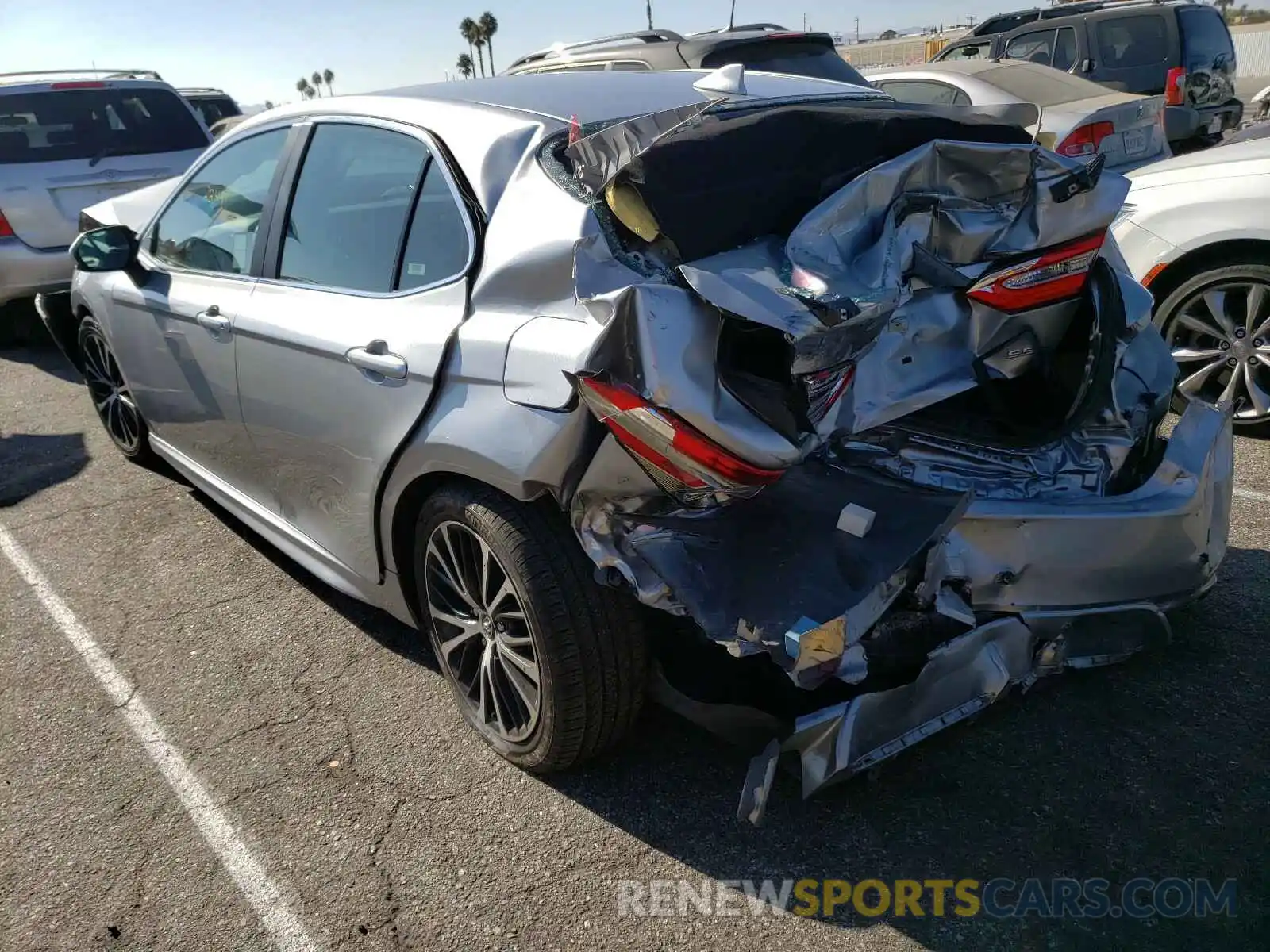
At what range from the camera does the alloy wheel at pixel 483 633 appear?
2.63 m

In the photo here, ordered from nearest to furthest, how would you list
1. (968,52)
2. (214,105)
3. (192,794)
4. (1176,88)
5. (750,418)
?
(750,418)
(192,794)
(1176,88)
(968,52)
(214,105)

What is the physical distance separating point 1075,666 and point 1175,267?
2808 mm

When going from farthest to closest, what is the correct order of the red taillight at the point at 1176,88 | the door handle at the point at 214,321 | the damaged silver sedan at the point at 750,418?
the red taillight at the point at 1176,88 → the door handle at the point at 214,321 → the damaged silver sedan at the point at 750,418

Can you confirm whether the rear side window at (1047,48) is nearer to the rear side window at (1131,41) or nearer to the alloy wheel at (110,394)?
the rear side window at (1131,41)

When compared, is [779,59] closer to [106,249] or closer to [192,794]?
[106,249]

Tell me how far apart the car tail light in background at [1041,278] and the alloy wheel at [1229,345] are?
2298 mm

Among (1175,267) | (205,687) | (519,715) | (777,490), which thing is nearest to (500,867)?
(519,715)

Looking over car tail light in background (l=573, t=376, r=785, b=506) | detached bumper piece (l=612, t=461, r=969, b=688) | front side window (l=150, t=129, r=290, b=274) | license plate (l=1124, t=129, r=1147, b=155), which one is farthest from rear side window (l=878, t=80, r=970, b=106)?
car tail light in background (l=573, t=376, r=785, b=506)

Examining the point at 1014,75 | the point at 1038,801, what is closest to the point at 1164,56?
the point at 1014,75

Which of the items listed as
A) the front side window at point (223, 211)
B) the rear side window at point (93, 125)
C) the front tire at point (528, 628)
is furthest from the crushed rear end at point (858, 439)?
the rear side window at point (93, 125)

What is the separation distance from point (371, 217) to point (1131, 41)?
32.4 feet

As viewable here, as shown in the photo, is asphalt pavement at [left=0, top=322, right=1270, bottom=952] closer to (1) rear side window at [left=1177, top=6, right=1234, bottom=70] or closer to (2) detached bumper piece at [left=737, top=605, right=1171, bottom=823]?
(2) detached bumper piece at [left=737, top=605, right=1171, bottom=823]

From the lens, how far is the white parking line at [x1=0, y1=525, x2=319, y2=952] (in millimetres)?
2443

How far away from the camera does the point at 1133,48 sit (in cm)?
1009
